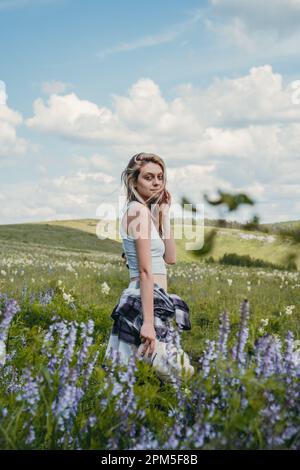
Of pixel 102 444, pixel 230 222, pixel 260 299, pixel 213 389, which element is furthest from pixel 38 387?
pixel 260 299

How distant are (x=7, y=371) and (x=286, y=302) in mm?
7879

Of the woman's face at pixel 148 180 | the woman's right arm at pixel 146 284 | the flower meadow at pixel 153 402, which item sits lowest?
the flower meadow at pixel 153 402

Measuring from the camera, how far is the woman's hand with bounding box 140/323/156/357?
4539 mm

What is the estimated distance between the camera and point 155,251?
16.4 feet

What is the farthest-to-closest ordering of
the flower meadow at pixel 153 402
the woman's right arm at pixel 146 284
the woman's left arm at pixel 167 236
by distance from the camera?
1. the woman's left arm at pixel 167 236
2. the woman's right arm at pixel 146 284
3. the flower meadow at pixel 153 402

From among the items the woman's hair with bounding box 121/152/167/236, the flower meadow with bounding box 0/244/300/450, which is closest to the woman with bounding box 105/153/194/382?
the woman's hair with bounding box 121/152/167/236

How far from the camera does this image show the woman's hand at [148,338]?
179 inches

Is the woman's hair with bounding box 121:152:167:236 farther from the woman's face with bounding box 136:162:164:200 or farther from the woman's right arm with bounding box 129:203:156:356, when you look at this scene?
the woman's right arm with bounding box 129:203:156:356

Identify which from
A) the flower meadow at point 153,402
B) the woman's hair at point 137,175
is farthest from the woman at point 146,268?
the flower meadow at point 153,402

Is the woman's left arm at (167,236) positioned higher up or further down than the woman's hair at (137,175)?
further down

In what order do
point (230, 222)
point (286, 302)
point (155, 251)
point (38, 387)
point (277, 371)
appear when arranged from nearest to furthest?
1. point (230, 222)
2. point (38, 387)
3. point (277, 371)
4. point (155, 251)
5. point (286, 302)

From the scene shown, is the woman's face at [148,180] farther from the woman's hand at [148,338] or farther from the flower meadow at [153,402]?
the flower meadow at [153,402]

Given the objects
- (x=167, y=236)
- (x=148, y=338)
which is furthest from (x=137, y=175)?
(x=148, y=338)
